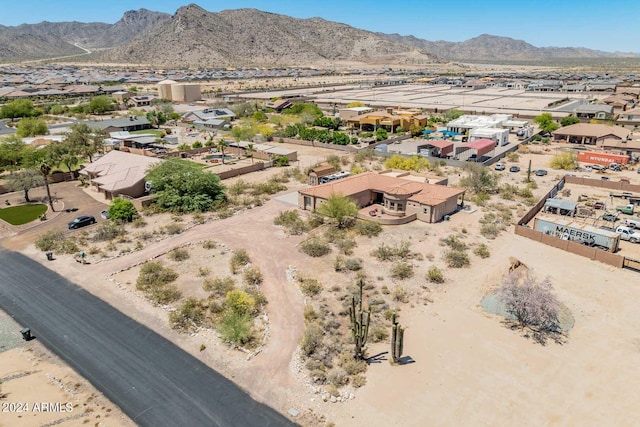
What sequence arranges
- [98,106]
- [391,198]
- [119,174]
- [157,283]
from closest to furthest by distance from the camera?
[157,283] → [391,198] → [119,174] → [98,106]

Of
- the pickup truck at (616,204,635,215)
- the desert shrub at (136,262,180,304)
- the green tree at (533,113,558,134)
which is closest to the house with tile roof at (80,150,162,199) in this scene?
the desert shrub at (136,262,180,304)

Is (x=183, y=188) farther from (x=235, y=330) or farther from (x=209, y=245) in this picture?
(x=235, y=330)

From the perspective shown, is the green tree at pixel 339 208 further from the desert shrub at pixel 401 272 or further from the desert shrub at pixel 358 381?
the desert shrub at pixel 358 381

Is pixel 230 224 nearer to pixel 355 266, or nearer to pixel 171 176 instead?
pixel 171 176

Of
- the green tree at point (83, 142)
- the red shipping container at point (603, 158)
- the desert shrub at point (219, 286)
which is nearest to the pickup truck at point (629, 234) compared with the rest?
the red shipping container at point (603, 158)

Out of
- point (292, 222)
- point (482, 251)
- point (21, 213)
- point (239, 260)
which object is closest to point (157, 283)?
point (239, 260)

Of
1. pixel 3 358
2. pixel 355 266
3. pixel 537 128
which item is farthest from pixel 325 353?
pixel 537 128
